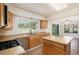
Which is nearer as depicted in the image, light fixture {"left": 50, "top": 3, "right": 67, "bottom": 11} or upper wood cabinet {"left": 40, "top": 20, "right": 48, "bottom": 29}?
light fixture {"left": 50, "top": 3, "right": 67, "bottom": 11}

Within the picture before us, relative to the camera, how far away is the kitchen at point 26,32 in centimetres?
93

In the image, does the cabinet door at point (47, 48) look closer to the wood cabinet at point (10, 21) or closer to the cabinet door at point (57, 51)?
the cabinet door at point (57, 51)

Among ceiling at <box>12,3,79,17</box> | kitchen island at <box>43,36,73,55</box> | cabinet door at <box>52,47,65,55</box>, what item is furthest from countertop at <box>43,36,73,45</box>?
ceiling at <box>12,3,79,17</box>

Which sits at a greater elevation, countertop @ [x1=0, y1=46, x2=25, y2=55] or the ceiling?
the ceiling

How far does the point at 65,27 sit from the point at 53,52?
0.33 meters

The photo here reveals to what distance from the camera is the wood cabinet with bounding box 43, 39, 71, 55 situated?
3.14ft

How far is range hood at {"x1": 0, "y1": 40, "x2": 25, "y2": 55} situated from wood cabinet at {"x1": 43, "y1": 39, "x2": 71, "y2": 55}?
0.28m

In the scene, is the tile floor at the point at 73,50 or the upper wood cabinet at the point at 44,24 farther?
the upper wood cabinet at the point at 44,24

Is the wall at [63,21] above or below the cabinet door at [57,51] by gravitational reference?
above

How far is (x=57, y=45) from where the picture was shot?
3.35ft

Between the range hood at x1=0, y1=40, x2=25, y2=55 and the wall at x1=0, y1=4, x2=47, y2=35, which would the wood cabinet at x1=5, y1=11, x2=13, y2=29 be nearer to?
the wall at x1=0, y1=4, x2=47, y2=35

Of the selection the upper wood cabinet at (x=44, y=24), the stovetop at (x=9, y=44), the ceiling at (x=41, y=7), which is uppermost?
the ceiling at (x=41, y=7)

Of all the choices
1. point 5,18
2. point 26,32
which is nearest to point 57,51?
point 26,32

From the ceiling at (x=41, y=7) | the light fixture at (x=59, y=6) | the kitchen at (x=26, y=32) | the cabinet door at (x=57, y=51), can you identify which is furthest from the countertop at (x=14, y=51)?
the light fixture at (x=59, y=6)
